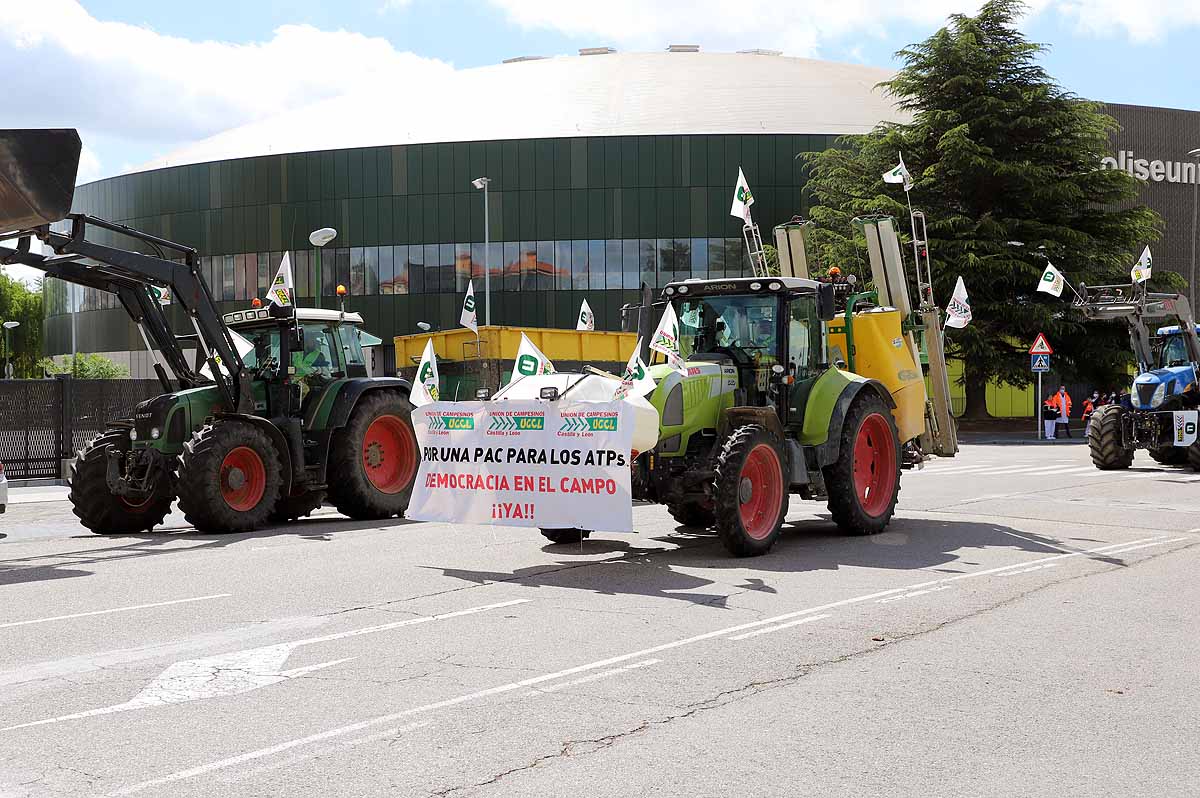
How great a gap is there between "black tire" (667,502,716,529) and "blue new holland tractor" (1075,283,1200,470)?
13058mm

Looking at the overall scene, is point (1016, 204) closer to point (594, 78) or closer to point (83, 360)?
point (594, 78)

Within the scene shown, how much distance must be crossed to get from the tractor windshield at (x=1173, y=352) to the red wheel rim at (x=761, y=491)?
15.2m

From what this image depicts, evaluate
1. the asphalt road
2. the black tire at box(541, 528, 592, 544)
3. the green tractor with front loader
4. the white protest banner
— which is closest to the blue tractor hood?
the asphalt road

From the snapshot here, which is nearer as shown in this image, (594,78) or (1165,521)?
(1165,521)

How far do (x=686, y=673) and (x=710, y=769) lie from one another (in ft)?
5.65

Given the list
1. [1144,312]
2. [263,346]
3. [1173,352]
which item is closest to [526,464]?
[263,346]

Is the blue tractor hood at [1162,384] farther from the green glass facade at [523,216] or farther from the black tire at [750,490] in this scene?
the green glass facade at [523,216]

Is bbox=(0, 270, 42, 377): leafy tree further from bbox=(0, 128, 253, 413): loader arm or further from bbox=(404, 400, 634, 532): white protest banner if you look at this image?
bbox=(404, 400, 634, 532): white protest banner

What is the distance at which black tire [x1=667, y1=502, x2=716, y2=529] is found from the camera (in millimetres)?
13414

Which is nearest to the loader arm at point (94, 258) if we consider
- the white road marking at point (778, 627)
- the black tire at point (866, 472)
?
the black tire at point (866, 472)

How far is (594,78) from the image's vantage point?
6838 cm

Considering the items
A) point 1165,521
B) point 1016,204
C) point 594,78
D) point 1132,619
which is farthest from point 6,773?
point 594,78

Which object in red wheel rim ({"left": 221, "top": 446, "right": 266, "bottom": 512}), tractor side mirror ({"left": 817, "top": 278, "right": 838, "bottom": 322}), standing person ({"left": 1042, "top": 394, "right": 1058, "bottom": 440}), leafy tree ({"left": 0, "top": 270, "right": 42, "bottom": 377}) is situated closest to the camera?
tractor side mirror ({"left": 817, "top": 278, "right": 838, "bottom": 322})

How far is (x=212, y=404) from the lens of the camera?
15430 millimetres
